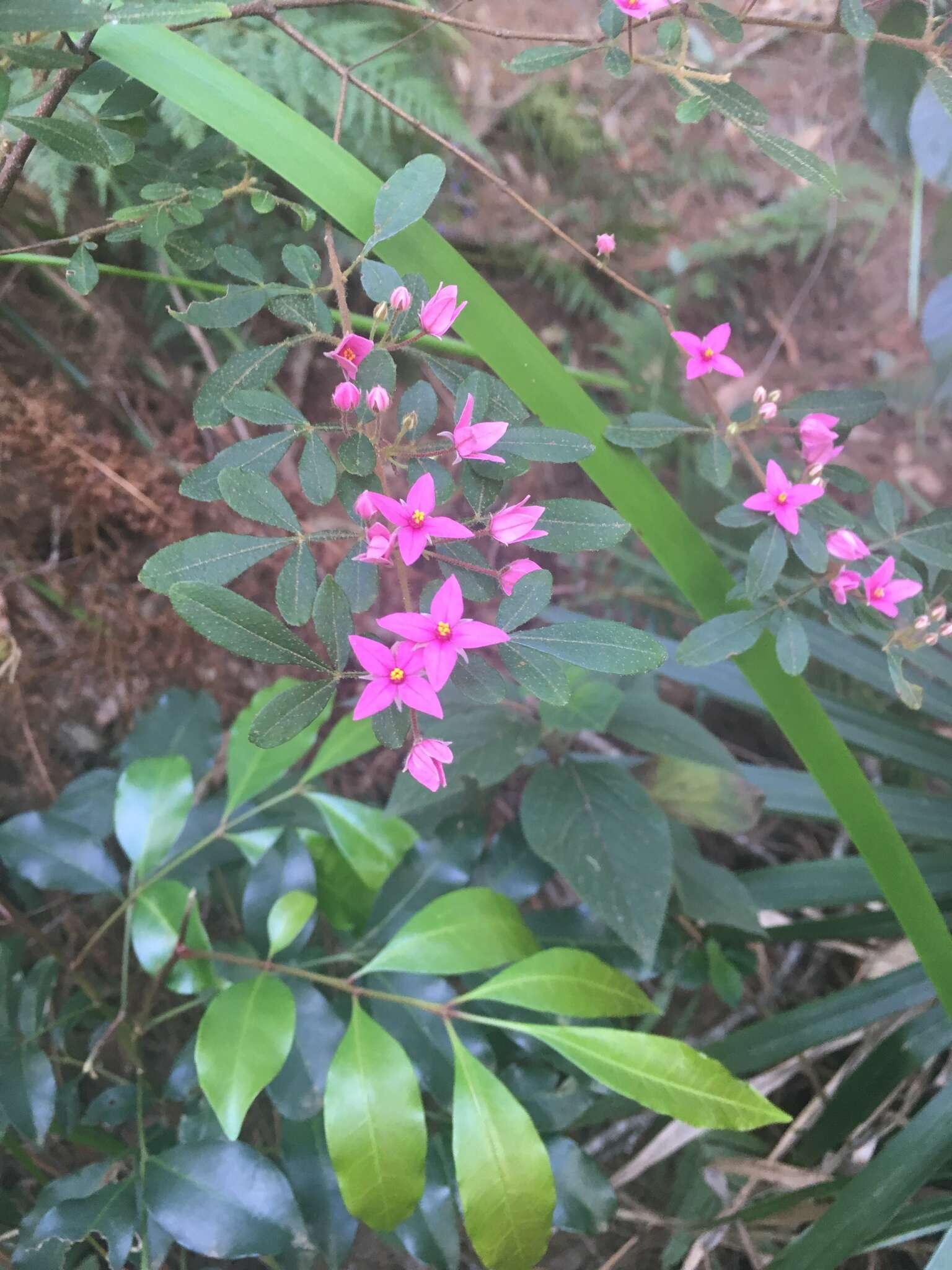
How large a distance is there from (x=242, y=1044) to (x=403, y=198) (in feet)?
1.92

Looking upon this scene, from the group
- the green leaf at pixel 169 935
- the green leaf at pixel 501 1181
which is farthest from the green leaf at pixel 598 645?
the green leaf at pixel 169 935

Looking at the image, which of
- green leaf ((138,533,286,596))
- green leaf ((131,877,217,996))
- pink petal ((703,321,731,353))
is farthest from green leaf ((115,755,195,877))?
pink petal ((703,321,731,353))

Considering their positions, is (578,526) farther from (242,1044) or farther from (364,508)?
(242,1044)

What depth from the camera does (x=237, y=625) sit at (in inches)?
15.7

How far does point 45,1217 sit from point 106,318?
110cm

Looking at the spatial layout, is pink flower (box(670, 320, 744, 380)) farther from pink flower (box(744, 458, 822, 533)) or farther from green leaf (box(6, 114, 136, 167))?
green leaf (box(6, 114, 136, 167))

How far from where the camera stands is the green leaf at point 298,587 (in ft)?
1.44

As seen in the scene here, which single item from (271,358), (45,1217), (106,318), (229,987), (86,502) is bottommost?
(45,1217)

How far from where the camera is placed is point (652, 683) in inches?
37.5

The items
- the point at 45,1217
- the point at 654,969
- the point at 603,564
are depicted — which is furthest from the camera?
the point at 603,564

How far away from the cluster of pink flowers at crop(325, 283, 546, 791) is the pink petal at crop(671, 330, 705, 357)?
231mm

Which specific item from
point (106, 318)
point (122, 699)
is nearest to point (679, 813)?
point (122, 699)

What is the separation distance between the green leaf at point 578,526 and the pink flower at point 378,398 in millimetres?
108

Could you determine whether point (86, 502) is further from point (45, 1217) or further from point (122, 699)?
point (45, 1217)
